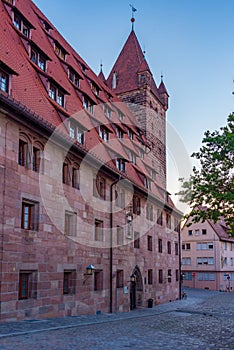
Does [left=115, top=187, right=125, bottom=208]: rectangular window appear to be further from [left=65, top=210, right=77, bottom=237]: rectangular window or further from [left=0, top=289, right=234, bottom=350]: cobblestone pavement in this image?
[left=0, top=289, right=234, bottom=350]: cobblestone pavement

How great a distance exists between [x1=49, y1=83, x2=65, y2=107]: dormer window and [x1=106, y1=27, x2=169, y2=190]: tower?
1684 centimetres

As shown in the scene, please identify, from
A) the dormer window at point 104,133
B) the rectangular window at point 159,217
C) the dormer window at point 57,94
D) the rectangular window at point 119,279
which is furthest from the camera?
the rectangular window at point 159,217

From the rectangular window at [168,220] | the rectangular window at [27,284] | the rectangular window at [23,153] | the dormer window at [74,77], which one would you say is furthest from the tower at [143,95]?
the rectangular window at [27,284]

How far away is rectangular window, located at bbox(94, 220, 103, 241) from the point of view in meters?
21.4

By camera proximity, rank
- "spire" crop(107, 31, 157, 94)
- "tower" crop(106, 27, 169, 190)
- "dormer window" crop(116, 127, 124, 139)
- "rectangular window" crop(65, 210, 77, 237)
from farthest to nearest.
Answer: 1. "spire" crop(107, 31, 157, 94)
2. "tower" crop(106, 27, 169, 190)
3. "dormer window" crop(116, 127, 124, 139)
4. "rectangular window" crop(65, 210, 77, 237)

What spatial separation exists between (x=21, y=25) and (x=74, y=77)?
5.25 metres

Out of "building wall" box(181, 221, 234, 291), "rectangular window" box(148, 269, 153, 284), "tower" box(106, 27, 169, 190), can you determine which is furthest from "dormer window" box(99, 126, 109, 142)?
"building wall" box(181, 221, 234, 291)

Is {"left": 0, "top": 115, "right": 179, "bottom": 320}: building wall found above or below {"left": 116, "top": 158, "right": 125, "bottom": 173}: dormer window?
below

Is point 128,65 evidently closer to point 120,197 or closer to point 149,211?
point 149,211

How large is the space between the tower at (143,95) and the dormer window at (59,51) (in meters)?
13.3

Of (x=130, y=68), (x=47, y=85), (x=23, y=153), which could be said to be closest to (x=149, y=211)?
(x=47, y=85)

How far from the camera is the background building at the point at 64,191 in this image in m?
14.8

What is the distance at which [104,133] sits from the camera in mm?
25062

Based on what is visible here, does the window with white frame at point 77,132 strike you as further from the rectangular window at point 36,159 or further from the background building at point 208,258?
the background building at point 208,258
